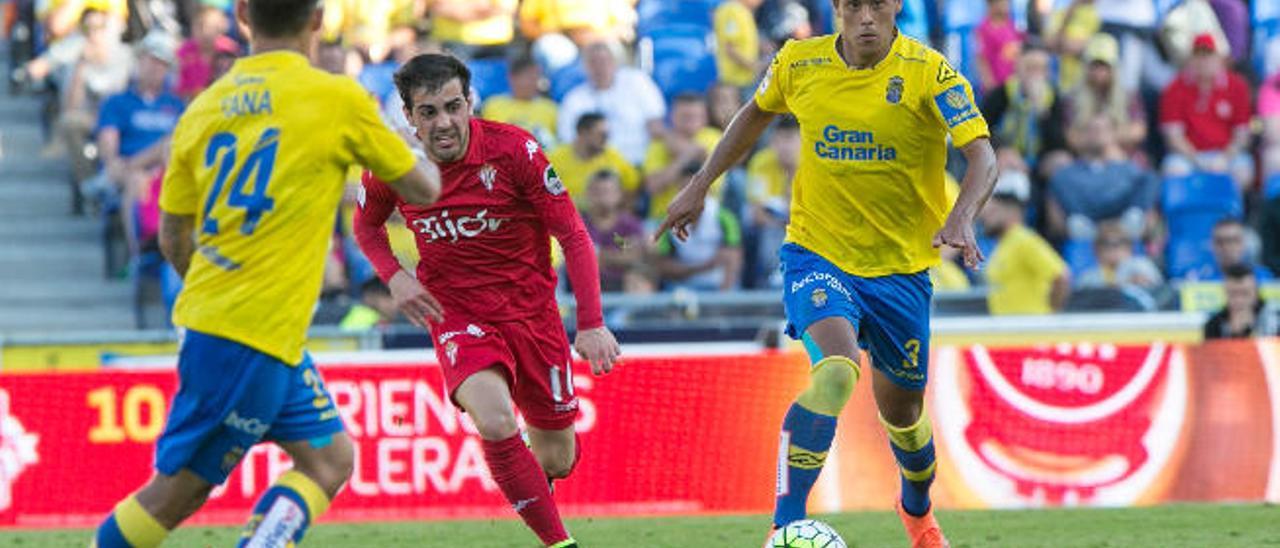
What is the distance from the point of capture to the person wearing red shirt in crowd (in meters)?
18.3

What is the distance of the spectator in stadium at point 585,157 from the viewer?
16.7m

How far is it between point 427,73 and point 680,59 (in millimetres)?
9451

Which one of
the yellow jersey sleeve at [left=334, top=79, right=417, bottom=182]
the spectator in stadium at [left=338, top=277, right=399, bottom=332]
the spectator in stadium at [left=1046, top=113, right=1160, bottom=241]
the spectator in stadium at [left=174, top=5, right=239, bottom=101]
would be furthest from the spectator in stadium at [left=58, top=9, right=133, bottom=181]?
the yellow jersey sleeve at [left=334, top=79, right=417, bottom=182]

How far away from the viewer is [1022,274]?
16000 mm

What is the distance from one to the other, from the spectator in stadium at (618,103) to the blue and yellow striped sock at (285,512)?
10.3 meters

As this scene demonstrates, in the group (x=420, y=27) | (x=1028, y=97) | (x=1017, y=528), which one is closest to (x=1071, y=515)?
(x=1017, y=528)

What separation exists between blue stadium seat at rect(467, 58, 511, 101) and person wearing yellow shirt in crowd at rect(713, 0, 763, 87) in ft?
5.46

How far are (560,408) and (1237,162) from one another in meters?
9.89

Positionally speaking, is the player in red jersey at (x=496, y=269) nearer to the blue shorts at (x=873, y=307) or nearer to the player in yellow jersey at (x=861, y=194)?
the player in yellow jersey at (x=861, y=194)

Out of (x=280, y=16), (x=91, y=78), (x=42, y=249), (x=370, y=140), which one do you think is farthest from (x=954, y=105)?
(x=42, y=249)

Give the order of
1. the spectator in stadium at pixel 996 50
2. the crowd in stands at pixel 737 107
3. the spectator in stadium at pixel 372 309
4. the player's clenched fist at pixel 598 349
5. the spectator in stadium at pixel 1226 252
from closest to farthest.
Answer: the player's clenched fist at pixel 598 349 < the spectator in stadium at pixel 372 309 < the spectator in stadium at pixel 1226 252 < the crowd in stands at pixel 737 107 < the spectator in stadium at pixel 996 50

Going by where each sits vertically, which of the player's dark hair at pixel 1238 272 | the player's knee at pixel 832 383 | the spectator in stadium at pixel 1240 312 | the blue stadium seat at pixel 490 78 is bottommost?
the spectator in stadium at pixel 1240 312

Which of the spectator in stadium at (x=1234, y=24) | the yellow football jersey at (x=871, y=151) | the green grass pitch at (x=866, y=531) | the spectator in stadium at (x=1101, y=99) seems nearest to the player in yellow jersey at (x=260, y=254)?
the yellow football jersey at (x=871, y=151)

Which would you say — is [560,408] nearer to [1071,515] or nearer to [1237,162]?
[1071,515]
